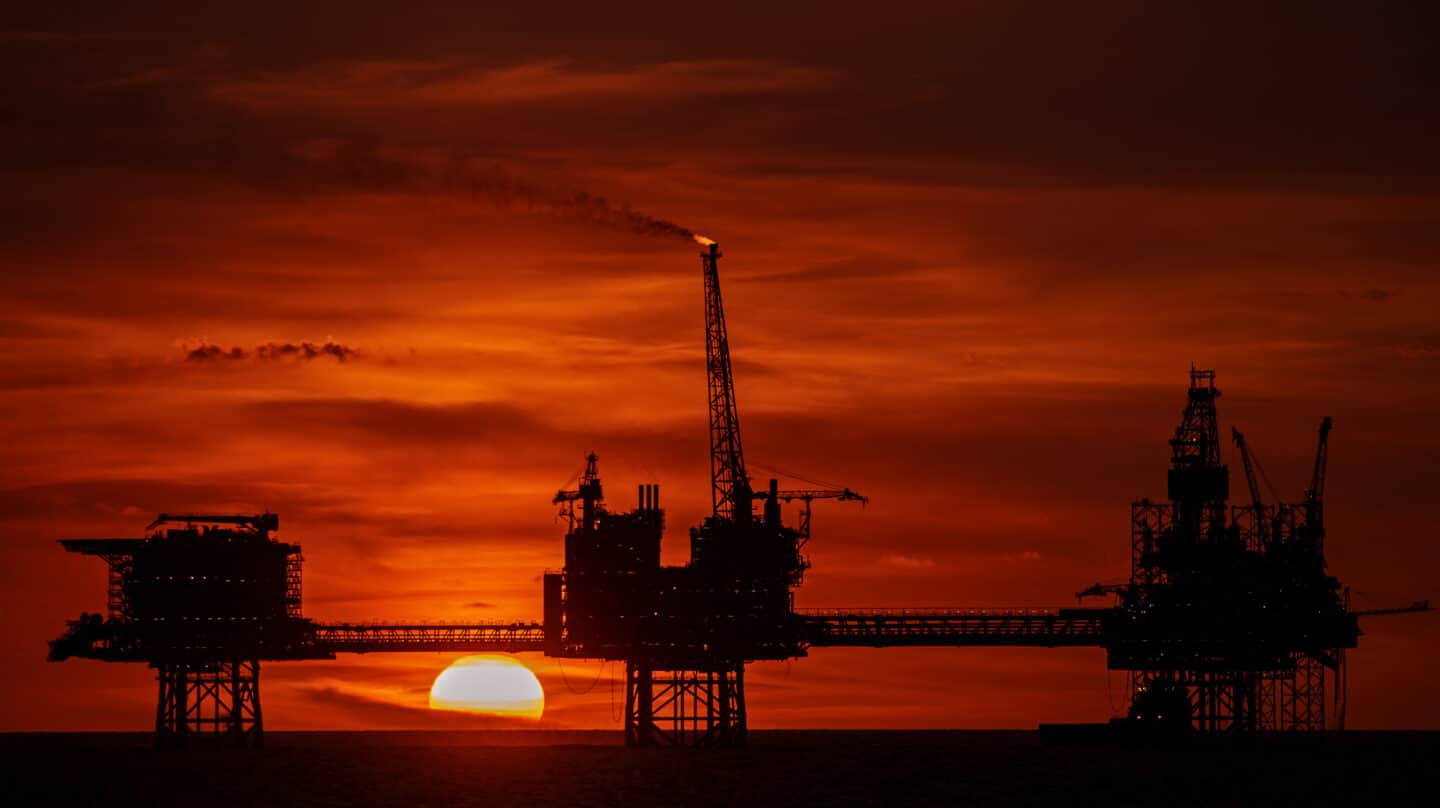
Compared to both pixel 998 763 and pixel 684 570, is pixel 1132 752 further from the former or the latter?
pixel 684 570

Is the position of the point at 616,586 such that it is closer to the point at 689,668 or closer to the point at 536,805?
the point at 689,668

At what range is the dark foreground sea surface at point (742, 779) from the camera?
122062mm

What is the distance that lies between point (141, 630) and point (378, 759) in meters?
52.9

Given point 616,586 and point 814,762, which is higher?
point 616,586

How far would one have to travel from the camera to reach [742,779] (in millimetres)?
138125

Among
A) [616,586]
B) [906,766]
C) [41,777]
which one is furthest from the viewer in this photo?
[906,766]

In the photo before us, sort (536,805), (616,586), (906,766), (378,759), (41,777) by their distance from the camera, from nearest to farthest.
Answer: (536,805), (616,586), (41,777), (906,766), (378,759)

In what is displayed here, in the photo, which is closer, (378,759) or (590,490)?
(590,490)

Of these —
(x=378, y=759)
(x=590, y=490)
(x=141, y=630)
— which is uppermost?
(x=590, y=490)

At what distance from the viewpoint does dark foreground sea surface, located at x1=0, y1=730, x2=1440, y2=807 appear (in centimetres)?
12206

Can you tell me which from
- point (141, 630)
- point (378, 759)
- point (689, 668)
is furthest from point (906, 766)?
point (141, 630)

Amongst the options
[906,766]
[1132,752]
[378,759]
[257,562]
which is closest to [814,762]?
[906,766]

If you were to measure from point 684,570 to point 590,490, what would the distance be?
798 cm

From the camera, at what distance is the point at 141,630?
13738 centimetres
